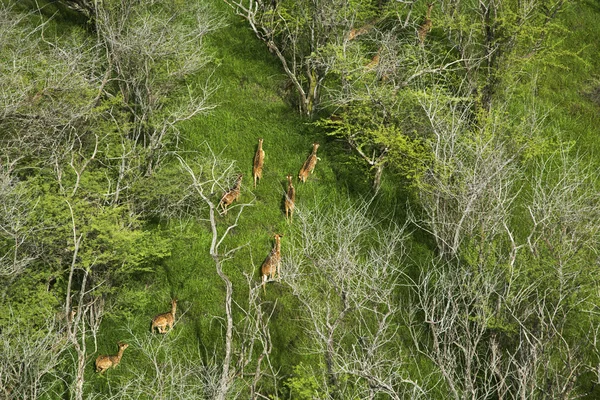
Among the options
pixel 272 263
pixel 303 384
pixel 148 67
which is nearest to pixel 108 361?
pixel 272 263

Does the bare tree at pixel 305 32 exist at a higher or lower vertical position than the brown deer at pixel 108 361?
higher

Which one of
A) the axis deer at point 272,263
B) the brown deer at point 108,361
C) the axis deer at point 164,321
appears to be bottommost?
the brown deer at point 108,361

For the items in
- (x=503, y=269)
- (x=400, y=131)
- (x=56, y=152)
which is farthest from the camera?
(x=400, y=131)

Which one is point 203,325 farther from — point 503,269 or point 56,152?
point 503,269

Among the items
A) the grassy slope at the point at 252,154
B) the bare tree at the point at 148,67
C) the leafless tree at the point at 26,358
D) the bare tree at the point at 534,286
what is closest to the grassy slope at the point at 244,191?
the grassy slope at the point at 252,154

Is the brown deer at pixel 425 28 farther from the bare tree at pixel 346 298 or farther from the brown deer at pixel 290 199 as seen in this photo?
the bare tree at pixel 346 298

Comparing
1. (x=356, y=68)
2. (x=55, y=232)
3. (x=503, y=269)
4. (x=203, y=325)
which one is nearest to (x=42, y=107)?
(x=55, y=232)
